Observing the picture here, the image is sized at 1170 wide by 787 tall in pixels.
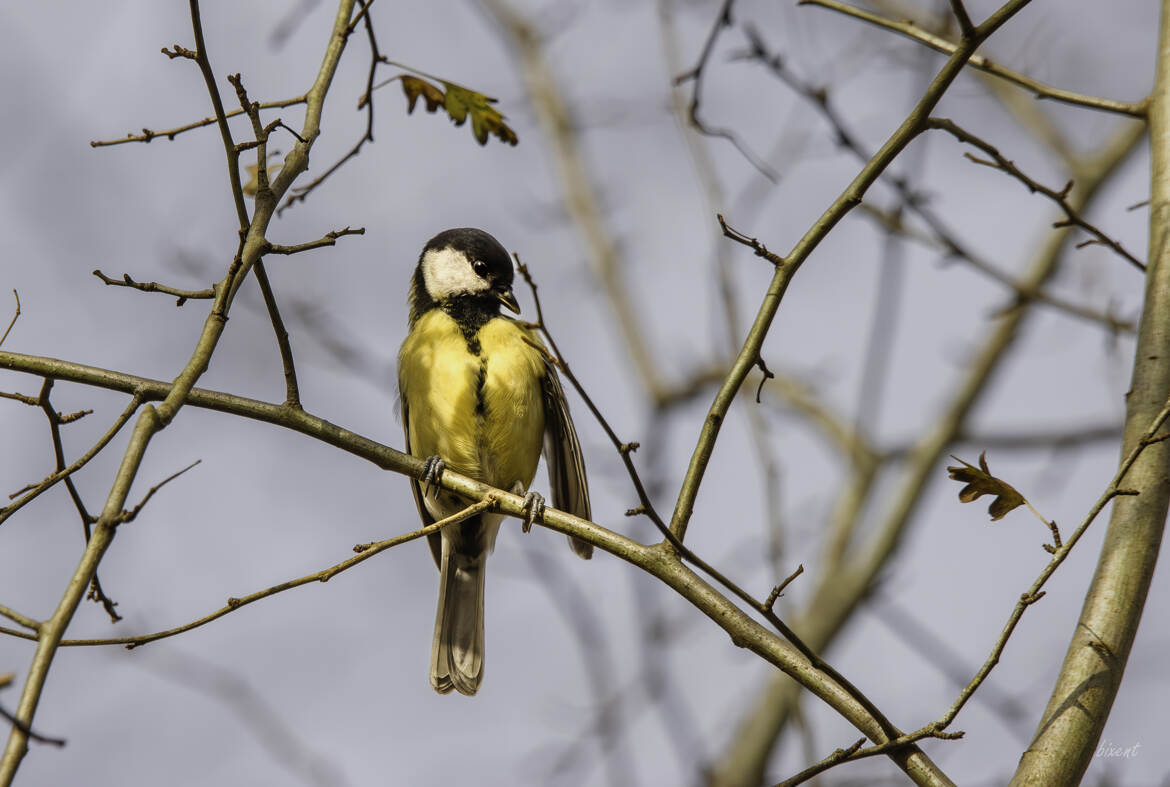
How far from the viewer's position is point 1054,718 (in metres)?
2.68

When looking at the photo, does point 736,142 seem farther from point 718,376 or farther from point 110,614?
point 718,376

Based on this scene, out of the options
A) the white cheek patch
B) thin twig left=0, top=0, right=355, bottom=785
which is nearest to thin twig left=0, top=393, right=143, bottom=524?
thin twig left=0, top=0, right=355, bottom=785

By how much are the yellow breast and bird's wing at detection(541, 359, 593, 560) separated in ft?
0.22

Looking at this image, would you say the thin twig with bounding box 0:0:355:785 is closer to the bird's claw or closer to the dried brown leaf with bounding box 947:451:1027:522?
the bird's claw

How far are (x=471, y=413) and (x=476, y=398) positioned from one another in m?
0.07

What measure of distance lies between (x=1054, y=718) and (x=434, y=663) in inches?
130

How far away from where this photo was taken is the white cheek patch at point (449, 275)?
5.50 metres

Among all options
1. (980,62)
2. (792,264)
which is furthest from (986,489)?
(980,62)

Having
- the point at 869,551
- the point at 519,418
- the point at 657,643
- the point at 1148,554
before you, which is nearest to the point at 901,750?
the point at 1148,554

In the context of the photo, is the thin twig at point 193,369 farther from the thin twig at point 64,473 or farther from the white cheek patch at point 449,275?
the white cheek patch at point 449,275

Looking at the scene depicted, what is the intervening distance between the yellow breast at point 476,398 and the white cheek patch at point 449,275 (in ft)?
0.84

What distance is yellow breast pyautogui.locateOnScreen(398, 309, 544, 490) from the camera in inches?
→ 197

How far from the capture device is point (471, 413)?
5.00m

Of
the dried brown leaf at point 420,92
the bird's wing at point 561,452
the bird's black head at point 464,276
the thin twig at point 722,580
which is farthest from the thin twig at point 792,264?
the bird's black head at point 464,276
